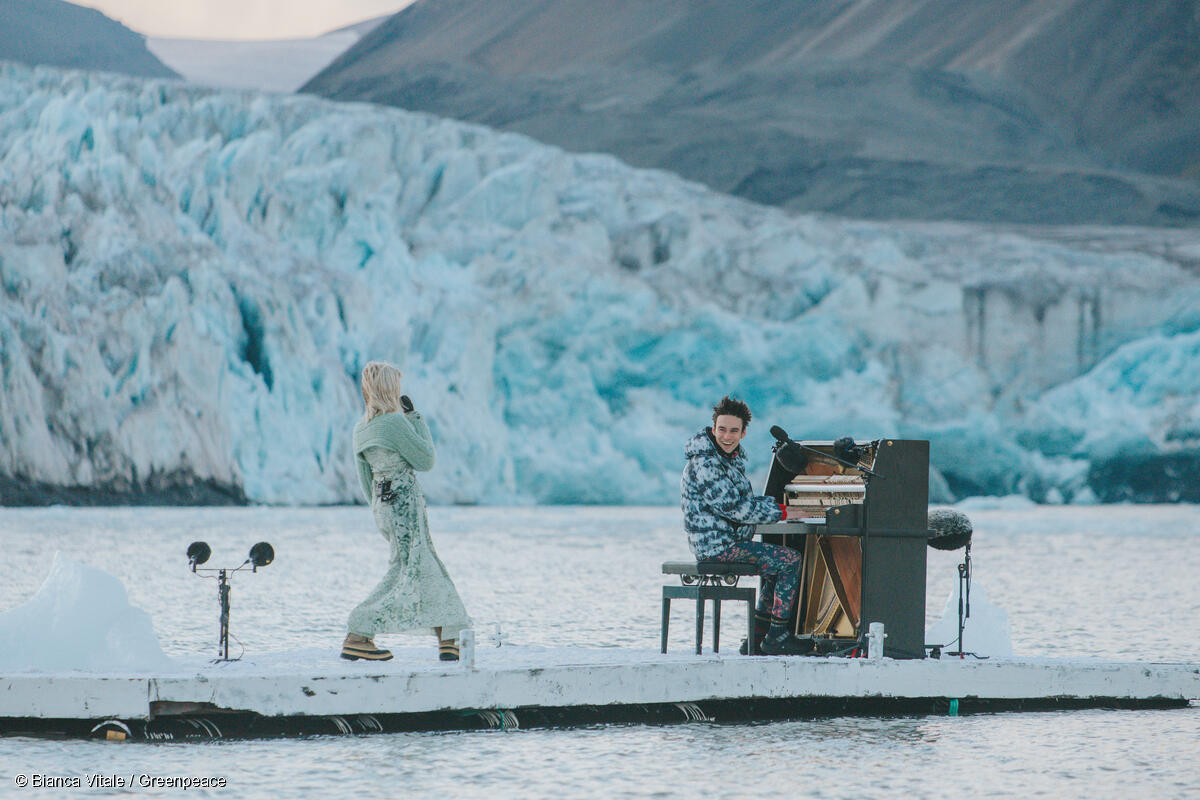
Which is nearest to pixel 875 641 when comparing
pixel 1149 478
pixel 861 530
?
pixel 861 530

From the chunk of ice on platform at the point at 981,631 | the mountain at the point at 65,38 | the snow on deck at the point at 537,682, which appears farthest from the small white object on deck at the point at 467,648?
the mountain at the point at 65,38

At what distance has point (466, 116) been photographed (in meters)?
44.0

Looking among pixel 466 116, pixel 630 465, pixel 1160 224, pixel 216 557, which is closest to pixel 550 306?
pixel 630 465

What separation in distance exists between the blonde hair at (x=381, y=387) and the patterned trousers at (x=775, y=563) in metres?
1.39

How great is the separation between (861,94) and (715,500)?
4079 centimetres

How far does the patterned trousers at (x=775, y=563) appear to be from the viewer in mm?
5832

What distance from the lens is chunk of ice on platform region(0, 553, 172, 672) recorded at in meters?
5.47

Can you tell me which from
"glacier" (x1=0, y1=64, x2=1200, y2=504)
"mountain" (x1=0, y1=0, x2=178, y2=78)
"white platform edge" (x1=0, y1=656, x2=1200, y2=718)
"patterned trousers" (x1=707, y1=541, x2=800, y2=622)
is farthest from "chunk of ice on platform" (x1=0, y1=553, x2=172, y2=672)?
"mountain" (x1=0, y1=0, x2=178, y2=78)

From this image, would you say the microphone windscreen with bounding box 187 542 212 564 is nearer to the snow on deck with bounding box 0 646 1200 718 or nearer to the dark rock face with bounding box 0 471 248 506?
the snow on deck with bounding box 0 646 1200 718

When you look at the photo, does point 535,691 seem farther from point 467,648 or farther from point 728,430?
point 728,430

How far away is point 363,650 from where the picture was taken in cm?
570

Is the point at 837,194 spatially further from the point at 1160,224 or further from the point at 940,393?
the point at 940,393

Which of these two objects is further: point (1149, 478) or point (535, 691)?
point (1149, 478)

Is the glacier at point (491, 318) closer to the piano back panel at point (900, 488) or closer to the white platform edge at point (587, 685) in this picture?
the white platform edge at point (587, 685)
